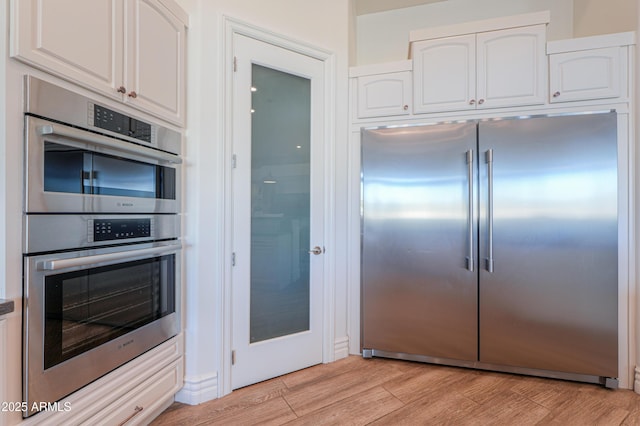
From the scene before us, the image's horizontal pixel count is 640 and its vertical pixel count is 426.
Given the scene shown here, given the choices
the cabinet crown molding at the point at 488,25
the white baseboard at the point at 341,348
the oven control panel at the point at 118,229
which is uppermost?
the cabinet crown molding at the point at 488,25

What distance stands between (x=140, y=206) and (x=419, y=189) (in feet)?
6.20

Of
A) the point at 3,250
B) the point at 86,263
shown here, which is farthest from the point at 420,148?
the point at 3,250

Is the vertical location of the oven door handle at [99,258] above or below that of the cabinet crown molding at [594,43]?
below

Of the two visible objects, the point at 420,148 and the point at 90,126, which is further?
the point at 420,148

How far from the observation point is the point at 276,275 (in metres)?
2.27

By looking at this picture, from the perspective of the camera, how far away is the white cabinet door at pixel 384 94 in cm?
249

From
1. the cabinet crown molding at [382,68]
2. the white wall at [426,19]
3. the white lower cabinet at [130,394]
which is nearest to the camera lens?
the white lower cabinet at [130,394]

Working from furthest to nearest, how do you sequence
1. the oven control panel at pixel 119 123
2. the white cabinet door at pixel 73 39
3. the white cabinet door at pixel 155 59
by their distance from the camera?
the white cabinet door at pixel 155 59 < the oven control panel at pixel 119 123 < the white cabinet door at pixel 73 39

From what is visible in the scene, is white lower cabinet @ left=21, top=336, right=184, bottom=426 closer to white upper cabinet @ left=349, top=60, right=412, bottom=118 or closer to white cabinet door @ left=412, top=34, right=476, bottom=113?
white upper cabinet @ left=349, top=60, right=412, bottom=118

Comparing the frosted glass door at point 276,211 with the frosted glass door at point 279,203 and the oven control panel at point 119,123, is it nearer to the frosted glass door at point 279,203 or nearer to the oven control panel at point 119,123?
the frosted glass door at point 279,203

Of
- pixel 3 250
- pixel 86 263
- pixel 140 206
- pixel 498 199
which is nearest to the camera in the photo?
pixel 3 250

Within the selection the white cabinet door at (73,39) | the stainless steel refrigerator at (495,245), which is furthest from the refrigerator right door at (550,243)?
the white cabinet door at (73,39)

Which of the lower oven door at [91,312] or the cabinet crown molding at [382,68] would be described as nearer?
the lower oven door at [91,312]

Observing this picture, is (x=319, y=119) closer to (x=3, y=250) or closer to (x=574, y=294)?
(x=3, y=250)
